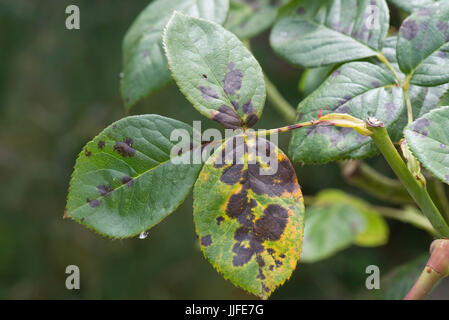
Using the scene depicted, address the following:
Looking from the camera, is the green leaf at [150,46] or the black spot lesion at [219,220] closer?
the black spot lesion at [219,220]

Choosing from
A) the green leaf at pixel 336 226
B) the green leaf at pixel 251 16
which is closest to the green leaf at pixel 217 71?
the green leaf at pixel 251 16

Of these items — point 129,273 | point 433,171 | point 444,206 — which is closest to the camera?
point 433,171

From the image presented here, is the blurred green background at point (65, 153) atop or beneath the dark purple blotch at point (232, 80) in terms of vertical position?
beneath

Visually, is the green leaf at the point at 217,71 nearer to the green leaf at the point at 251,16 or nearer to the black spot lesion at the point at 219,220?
the black spot lesion at the point at 219,220

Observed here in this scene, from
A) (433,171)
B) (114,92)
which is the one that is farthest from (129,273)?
(433,171)

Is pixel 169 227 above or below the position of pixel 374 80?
below

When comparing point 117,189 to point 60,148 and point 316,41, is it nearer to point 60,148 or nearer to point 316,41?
point 316,41

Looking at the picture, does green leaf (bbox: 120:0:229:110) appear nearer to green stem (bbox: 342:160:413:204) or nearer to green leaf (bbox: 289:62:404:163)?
green leaf (bbox: 289:62:404:163)
